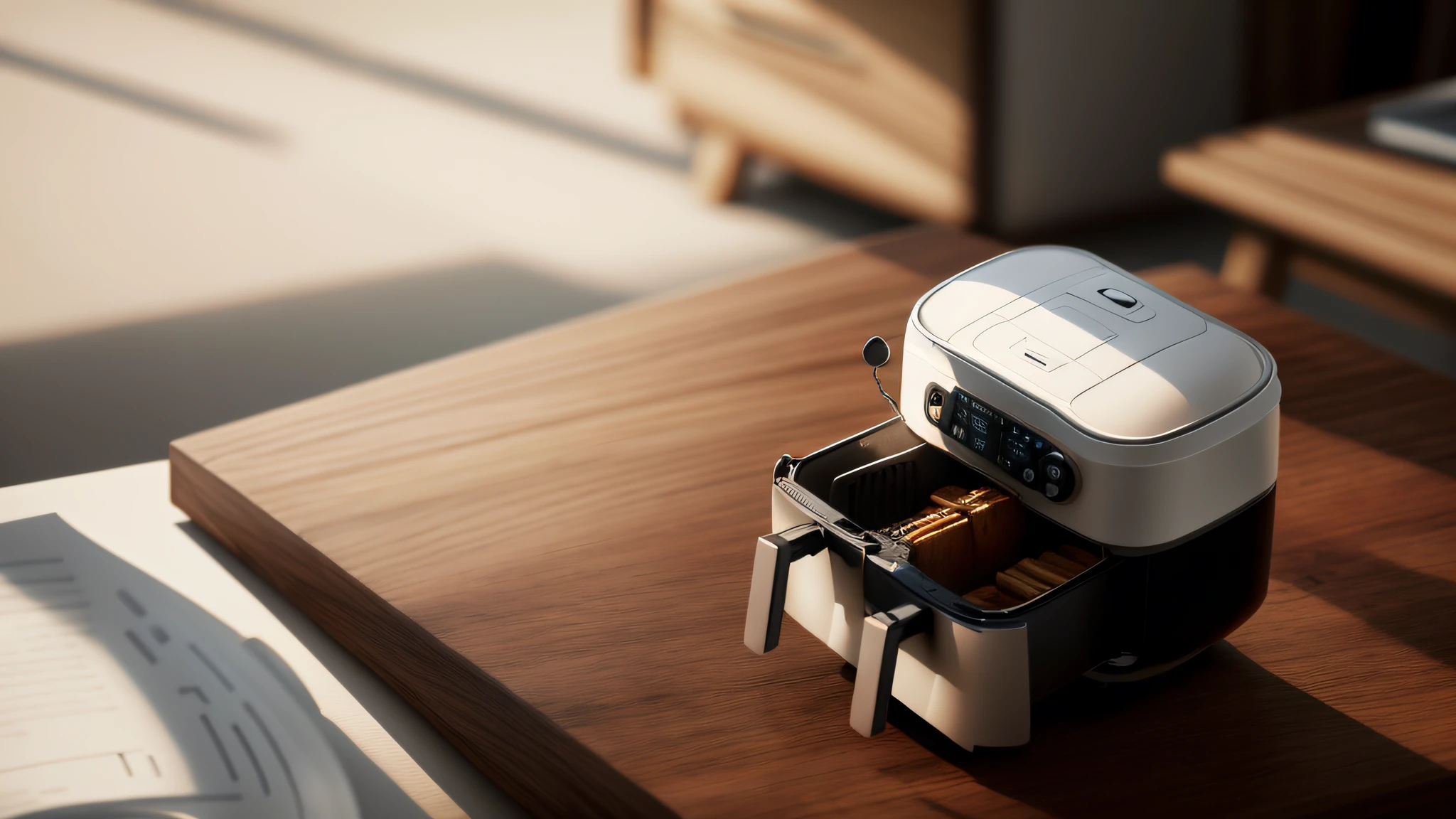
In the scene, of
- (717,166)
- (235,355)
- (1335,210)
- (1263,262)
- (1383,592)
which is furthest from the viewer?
(717,166)

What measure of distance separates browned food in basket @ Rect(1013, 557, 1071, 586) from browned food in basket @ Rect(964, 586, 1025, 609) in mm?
16

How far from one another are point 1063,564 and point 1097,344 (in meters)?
0.12

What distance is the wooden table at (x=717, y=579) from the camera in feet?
2.30

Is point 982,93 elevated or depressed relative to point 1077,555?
elevated

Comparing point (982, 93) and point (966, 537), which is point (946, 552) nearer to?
point (966, 537)

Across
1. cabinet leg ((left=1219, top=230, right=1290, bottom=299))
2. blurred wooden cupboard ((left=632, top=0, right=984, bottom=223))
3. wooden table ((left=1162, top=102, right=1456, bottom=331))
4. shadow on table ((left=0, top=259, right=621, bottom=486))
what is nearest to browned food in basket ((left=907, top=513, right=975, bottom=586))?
wooden table ((left=1162, top=102, right=1456, bottom=331))

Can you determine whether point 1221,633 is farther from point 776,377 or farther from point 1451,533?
point 776,377

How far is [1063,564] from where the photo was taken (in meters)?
0.71

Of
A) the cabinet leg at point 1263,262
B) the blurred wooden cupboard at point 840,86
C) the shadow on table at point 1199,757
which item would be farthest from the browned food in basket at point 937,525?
the blurred wooden cupboard at point 840,86

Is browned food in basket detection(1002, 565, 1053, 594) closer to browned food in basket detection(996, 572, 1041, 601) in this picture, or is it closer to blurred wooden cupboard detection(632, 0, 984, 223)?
browned food in basket detection(996, 572, 1041, 601)

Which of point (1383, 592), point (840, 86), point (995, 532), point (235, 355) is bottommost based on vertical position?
point (235, 355)

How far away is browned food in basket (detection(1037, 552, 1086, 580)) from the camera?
2.28 ft

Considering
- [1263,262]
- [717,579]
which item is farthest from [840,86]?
[717,579]

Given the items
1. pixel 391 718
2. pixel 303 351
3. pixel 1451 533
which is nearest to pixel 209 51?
pixel 303 351
